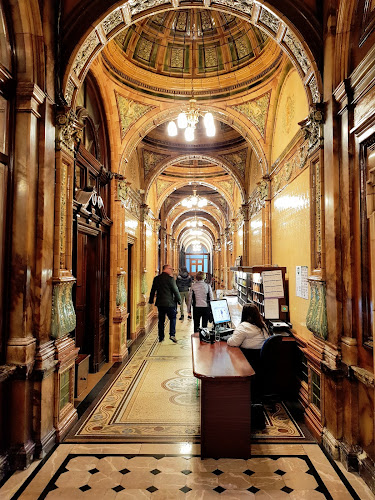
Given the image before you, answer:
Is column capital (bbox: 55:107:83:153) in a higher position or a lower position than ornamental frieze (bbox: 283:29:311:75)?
lower

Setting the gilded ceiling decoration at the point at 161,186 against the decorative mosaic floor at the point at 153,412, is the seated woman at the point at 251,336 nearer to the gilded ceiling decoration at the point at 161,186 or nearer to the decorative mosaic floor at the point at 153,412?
the decorative mosaic floor at the point at 153,412

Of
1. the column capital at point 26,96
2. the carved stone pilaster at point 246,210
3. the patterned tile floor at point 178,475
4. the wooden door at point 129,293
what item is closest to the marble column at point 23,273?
the column capital at point 26,96

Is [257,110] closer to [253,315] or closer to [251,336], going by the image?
[253,315]

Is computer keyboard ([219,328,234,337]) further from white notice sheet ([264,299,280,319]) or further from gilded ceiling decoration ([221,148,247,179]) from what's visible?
gilded ceiling decoration ([221,148,247,179])

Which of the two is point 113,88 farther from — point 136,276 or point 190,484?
point 190,484

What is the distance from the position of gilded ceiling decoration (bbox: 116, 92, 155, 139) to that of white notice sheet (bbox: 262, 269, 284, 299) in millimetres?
3803

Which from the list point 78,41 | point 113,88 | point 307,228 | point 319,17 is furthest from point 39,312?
point 113,88

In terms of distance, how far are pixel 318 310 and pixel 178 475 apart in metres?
1.95

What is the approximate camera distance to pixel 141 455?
294 centimetres

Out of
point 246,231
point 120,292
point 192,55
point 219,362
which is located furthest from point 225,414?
point 246,231

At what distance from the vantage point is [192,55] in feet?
19.4

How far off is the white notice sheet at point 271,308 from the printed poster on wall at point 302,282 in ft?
1.68

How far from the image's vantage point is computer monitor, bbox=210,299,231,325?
4.41 meters

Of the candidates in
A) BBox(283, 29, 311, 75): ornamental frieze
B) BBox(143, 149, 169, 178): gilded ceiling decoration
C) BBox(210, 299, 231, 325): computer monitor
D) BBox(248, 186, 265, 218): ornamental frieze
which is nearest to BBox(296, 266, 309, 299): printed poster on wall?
BBox(210, 299, 231, 325): computer monitor
